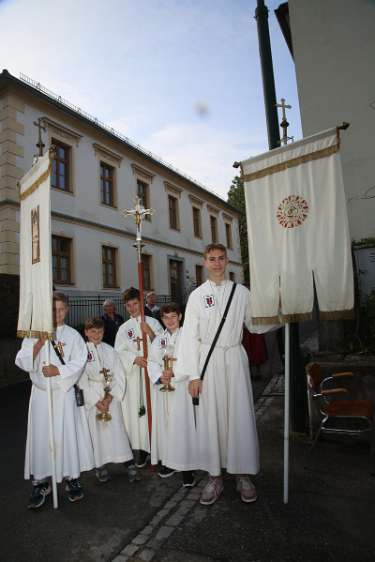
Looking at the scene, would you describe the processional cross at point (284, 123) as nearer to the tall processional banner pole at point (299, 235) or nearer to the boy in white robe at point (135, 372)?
the tall processional banner pole at point (299, 235)

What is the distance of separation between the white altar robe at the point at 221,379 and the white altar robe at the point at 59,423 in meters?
0.98

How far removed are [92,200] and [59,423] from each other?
13.6 metres

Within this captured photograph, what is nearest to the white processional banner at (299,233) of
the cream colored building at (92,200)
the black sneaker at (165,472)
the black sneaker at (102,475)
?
the black sneaker at (165,472)

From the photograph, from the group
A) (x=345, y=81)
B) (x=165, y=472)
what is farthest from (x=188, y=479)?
(x=345, y=81)

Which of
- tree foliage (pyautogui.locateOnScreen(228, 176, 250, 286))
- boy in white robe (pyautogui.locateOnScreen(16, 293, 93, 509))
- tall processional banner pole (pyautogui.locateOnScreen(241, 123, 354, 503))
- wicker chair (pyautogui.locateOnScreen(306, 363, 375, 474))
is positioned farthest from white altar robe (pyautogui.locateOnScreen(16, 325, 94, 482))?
tree foliage (pyautogui.locateOnScreen(228, 176, 250, 286))

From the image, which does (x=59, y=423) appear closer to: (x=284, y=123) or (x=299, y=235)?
(x=299, y=235)

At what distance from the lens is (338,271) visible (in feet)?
10.3

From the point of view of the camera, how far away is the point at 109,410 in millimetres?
3777

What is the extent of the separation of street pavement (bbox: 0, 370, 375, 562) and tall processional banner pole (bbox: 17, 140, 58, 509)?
41 cm

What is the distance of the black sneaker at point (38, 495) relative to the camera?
10.3 ft

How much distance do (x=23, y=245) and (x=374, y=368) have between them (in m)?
3.99

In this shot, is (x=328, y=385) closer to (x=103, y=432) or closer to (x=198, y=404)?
(x=198, y=404)

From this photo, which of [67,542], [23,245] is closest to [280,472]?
[67,542]

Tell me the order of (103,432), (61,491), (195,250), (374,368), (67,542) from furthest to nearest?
1. (195,250)
2. (374,368)
3. (103,432)
4. (61,491)
5. (67,542)
